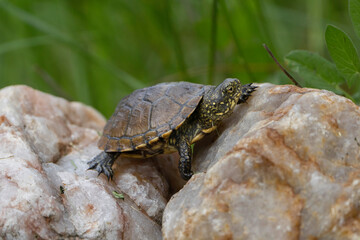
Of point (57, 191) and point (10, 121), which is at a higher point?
point (10, 121)

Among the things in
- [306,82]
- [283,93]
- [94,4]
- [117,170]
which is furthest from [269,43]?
[94,4]

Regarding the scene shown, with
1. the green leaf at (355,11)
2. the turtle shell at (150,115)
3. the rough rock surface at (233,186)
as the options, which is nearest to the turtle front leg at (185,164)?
the rough rock surface at (233,186)

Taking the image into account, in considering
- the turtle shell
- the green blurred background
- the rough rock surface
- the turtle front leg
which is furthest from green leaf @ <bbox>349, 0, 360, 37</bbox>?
the green blurred background

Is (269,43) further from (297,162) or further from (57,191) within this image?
(57,191)

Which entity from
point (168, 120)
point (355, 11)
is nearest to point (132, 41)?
point (168, 120)

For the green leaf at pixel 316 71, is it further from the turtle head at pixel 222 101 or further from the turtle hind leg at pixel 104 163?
the turtle hind leg at pixel 104 163

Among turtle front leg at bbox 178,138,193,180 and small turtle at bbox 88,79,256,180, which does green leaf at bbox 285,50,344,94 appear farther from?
turtle front leg at bbox 178,138,193,180
